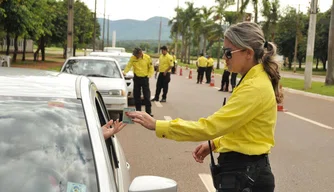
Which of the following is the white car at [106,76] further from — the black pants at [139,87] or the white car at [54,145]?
the white car at [54,145]

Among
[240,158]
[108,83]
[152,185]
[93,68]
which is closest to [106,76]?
[93,68]

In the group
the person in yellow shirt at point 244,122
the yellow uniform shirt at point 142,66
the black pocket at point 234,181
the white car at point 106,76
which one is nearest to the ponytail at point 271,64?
the person in yellow shirt at point 244,122

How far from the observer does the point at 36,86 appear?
302 cm

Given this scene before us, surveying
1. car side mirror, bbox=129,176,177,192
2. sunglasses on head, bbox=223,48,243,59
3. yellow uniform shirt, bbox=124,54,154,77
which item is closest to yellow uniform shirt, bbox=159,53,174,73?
yellow uniform shirt, bbox=124,54,154,77

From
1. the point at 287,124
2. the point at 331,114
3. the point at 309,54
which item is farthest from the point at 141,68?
the point at 309,54

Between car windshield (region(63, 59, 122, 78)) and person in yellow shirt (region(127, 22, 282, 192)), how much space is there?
9.79 meters

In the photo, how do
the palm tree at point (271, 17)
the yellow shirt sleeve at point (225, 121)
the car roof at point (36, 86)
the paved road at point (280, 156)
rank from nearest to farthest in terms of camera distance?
1. the yellow shirt sleeve at point (225, 121)
2. the car roof at point (36, 86)
3. the paved road at point (280, 156)
4. the palm tree at point (271, 17)

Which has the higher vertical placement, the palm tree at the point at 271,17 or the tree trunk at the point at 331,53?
the palm tree at the point at 271,17

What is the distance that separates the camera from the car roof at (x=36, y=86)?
2832mm

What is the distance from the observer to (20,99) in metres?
2.75

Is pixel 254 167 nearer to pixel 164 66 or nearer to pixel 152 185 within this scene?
pixel 152 185

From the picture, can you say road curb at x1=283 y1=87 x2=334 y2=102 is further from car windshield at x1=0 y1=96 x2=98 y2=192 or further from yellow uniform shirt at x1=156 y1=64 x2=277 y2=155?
car windshield at x1=0 y1=96 x2=98 y2=192

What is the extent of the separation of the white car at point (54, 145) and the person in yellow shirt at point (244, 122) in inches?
12.7

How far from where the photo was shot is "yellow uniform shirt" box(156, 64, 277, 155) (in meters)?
2.58
